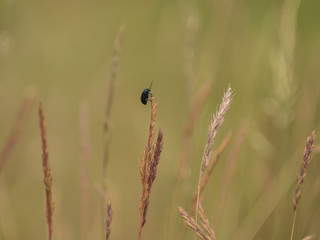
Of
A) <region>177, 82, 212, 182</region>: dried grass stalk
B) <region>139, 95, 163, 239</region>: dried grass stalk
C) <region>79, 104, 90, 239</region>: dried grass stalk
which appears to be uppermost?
<region>177, 82, 212, 182</region>: dried grass stalk

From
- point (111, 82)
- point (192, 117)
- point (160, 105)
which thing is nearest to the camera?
point (111, 82)

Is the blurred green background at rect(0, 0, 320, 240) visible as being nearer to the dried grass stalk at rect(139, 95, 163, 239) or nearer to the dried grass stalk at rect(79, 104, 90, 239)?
the dried grass stalk at rect(79, 104, 90, 239)

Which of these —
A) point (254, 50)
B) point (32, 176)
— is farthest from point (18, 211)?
point (254, 50)

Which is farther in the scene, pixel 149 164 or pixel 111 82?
pixel 111 82

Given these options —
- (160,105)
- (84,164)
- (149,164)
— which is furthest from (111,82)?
(160,105)

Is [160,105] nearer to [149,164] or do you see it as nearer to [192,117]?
[192,117]

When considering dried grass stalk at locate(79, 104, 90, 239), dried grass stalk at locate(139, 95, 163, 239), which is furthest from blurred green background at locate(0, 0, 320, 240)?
dried grass stalk at locate(139, 95, 163, 239)

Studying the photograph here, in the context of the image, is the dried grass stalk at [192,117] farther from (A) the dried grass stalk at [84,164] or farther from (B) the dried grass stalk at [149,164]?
(B) the dried grass stalk at [149,164]

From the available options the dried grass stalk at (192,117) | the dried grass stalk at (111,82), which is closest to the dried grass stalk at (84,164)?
the dried grass stalk at (111,82)
